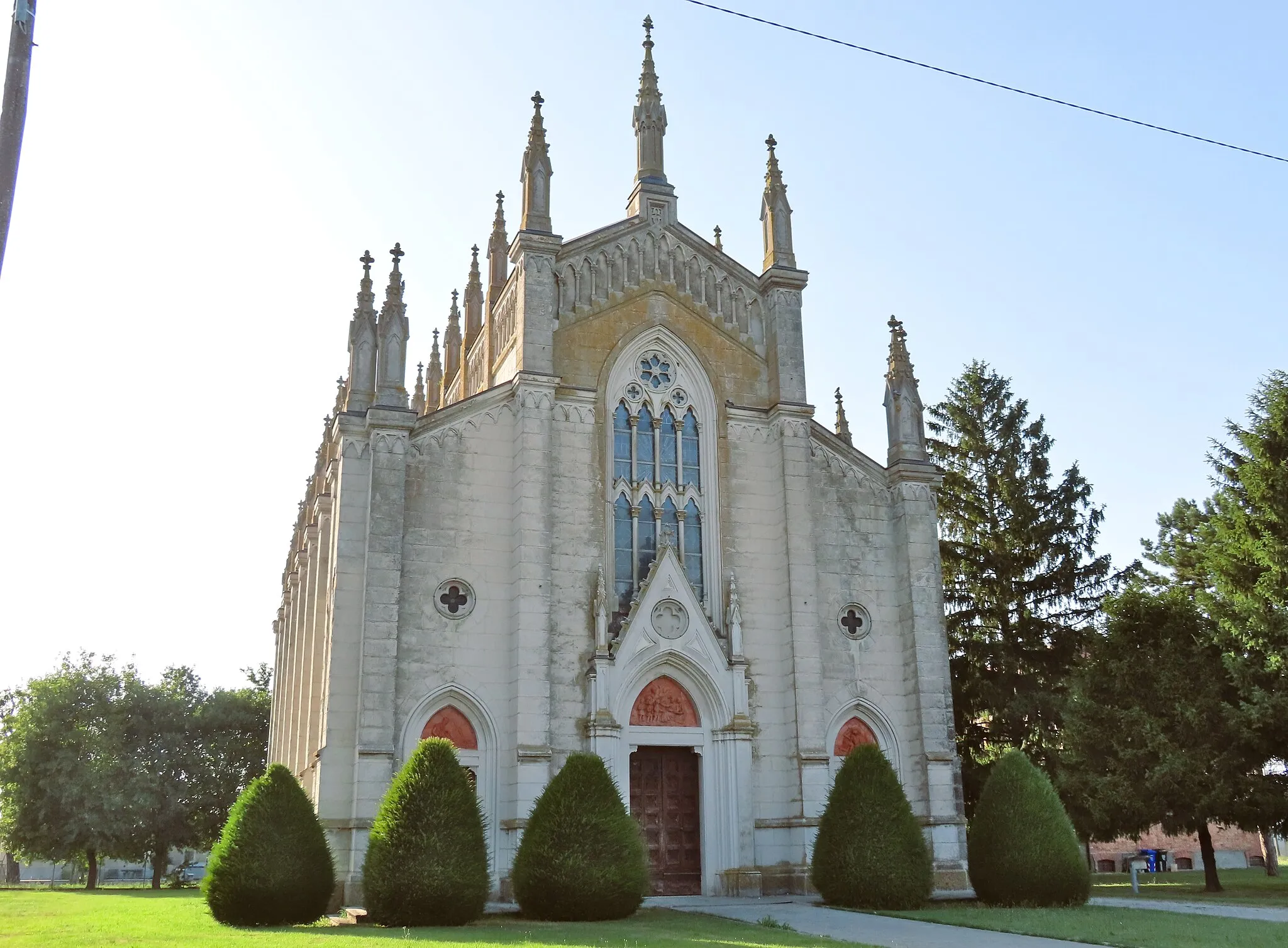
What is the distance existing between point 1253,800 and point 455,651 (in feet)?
60.4

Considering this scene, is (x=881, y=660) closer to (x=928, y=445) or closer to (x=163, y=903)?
(x=928, y=445)

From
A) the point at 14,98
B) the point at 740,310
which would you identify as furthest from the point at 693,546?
the point at 14,98

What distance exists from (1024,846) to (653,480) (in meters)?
11.7

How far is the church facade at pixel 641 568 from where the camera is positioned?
25.5 metres

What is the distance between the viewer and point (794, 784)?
2680 cm

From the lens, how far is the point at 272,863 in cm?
1972

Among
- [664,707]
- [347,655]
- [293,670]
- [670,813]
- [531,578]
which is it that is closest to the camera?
[347,655]

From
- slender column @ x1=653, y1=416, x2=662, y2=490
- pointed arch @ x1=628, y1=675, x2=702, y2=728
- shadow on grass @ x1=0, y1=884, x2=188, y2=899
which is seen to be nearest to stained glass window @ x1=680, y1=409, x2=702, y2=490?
slender column @ x1=653, y1=416, x2=662, y2=490

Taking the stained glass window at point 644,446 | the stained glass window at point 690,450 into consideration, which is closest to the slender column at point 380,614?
the stained glass window at point 644,446

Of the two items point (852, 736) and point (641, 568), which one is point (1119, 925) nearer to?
point (852, 736)

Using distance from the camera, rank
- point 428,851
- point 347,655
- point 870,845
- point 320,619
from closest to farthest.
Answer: point 428,851, point 870,845, point 347,655, point 320,619

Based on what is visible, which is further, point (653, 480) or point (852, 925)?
point (653, 480)

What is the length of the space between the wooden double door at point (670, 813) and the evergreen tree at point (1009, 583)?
12.1 metres

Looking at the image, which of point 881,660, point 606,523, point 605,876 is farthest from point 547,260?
point 605,876
